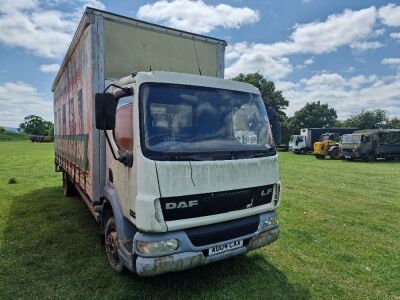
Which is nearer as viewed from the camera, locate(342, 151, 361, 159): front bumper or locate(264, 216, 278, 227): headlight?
locate(264, 216, 278, 227): headlight

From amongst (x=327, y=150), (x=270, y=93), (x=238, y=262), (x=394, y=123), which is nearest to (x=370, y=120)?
(x=394, y=123)

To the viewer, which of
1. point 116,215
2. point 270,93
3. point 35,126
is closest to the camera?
point 116,215

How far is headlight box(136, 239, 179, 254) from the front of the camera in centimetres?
307

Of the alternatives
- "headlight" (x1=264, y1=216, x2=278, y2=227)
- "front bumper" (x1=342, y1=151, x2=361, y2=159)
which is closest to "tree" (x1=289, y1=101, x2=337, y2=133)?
"front bumper" (x1=342, y1=151, x2=361, y2=159)

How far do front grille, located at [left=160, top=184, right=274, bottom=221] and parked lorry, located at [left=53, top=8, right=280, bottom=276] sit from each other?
0.04 feet

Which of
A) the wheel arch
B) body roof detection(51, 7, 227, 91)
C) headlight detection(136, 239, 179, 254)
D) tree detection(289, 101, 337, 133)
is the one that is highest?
tree detection(289, 101, 337, 133)

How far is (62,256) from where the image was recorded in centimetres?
466

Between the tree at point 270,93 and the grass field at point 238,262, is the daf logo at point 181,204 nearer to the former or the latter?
the grass field at point 238,262

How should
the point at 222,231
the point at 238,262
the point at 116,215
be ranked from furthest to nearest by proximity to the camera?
the point at 238,262 < the point at 116,215 < the point at 222,231

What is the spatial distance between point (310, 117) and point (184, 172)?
183 ft

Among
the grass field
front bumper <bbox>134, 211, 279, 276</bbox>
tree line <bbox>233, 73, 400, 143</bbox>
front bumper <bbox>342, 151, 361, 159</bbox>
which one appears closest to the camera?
front bumper <bbox>134, 211, 279, 276</bbox>

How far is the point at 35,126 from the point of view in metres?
102

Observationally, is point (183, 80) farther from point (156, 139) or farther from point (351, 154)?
point (351, 154)

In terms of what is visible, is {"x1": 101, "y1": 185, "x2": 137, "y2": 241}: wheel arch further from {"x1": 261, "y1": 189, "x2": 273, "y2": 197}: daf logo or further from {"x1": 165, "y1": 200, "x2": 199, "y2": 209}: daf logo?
{"x1": 261, "y1": 189, "x2": 273, "y2": 197}: daf logo
